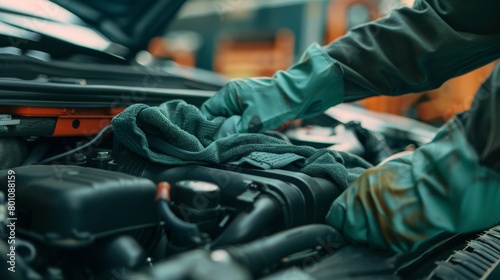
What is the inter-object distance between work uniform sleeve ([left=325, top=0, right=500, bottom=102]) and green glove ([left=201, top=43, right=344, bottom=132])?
43 mm

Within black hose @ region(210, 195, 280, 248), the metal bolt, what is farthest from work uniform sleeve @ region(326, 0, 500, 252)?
the metal bolt

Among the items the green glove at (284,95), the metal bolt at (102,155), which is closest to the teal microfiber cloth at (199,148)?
the metal bolt at (102,155)

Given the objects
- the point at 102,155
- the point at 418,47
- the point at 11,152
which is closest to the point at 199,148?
the point at 102,155

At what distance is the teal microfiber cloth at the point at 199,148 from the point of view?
90cm

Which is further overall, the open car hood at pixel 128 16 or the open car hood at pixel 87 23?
the open car hood at pixel 128 16

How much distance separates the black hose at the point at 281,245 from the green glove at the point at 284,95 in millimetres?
442

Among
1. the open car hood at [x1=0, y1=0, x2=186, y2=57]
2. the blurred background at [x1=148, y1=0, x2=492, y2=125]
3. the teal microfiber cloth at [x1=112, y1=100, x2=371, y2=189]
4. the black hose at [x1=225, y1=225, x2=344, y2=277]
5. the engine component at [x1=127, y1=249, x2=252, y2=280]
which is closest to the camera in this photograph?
the engine component at [x1=127, y1=249, x2=252, y2=280]

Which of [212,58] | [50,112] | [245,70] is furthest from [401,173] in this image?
[212,58]

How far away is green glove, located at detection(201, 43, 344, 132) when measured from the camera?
114cm

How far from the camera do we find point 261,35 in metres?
7.13

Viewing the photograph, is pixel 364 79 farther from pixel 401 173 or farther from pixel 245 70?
pixel 245 70

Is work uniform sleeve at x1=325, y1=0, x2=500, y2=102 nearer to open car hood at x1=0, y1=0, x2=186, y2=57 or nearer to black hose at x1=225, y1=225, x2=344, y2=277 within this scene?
black hose at x1=225, y1=225, x2=344, y2=277

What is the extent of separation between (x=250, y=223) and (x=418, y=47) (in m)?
0.68

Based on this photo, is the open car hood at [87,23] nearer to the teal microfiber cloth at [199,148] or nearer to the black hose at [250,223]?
the teal microfiber cloth at [199,148]
